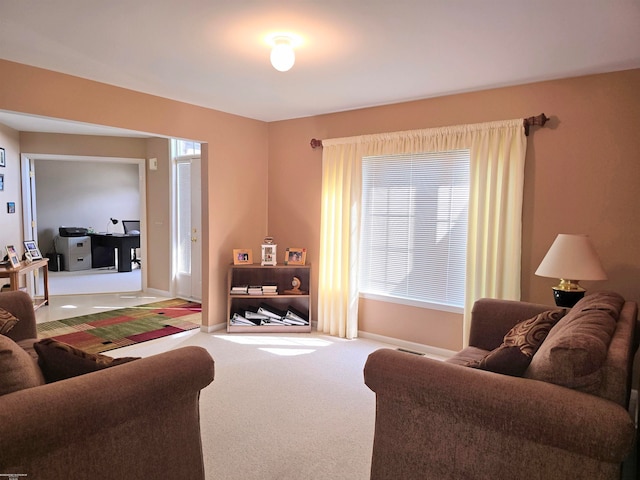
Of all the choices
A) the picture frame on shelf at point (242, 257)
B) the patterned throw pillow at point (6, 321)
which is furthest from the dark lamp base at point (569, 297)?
the patterned throw pillow at point (6, 321)

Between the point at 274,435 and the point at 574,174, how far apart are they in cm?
292

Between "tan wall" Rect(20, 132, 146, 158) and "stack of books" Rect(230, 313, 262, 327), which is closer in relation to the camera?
"stack of books" Rect(230, 313, 262, 327)

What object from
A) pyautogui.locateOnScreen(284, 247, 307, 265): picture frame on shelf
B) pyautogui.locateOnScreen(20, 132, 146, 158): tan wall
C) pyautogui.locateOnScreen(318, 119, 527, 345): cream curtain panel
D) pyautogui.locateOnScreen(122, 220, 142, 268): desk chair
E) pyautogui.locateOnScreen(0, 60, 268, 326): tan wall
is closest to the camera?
pyautogui.locateOnScreen(0, 60, 268, 326): tan wall

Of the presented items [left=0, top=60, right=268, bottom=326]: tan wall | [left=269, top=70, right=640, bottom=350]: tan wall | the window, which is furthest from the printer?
[left=269, top=70, right=640, bottom=350]: tan wall

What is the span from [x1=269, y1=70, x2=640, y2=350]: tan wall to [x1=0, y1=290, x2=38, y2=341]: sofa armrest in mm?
3154

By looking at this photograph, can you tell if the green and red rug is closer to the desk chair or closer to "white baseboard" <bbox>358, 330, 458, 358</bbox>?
"white baseboard" <bbox>358, 330, 458, 358</bbox>

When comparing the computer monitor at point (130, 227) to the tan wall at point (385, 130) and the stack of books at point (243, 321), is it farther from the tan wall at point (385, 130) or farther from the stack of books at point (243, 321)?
the stack of books at point (243, 321)

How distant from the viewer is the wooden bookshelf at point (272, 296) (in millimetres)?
4766

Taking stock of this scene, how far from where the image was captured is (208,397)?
10.1 feet

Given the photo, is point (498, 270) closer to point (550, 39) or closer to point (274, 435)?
point (550, 39)

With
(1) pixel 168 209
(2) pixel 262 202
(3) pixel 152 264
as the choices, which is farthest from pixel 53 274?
(2) pixel 262 202

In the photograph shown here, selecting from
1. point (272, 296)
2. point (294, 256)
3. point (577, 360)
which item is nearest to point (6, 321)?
Result: point (272, 296)

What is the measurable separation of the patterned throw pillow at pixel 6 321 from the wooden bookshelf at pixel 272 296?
2.25m

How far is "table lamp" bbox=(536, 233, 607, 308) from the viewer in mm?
2803
